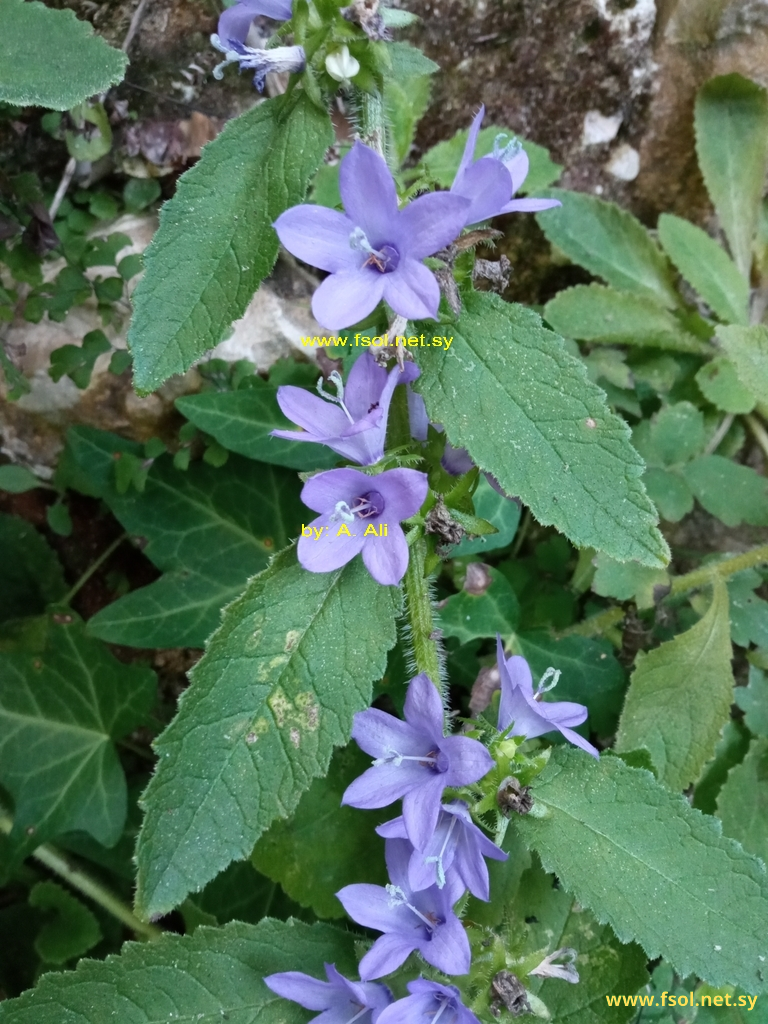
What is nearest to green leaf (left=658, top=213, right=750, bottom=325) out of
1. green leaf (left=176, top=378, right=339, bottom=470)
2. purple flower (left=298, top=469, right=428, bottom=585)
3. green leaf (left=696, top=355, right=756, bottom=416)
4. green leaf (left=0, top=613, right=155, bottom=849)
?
green leaf (left=696, top=355, right=756, bottom=416)

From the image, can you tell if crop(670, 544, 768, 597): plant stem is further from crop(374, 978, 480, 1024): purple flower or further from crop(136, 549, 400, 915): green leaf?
crop(374, 978, 480, 1024): purple flower

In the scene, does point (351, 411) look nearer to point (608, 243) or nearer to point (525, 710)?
point (525, 710)

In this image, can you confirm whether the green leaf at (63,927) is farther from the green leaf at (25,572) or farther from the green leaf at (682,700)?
the green leaf at (682,700)

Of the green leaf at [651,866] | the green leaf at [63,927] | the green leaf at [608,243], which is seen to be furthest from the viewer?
the green leaf at [608,243]

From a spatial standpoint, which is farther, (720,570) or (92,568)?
(92,568)

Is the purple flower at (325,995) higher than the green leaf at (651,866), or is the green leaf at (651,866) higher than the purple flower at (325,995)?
the green leaf at (651,866)

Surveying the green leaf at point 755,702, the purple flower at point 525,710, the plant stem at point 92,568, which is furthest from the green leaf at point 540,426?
the plant stem at point 92,568

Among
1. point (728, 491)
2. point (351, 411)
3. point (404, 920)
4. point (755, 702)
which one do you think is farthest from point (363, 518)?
point (755, 702)
